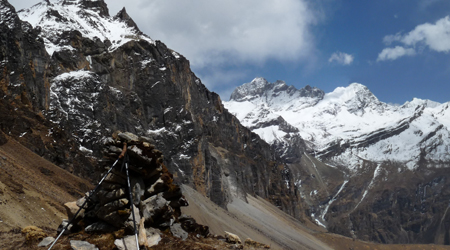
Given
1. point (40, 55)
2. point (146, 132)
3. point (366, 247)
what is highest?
point (40, 55)

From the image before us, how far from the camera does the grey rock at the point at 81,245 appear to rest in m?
13.0

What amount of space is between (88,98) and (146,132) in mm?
17860

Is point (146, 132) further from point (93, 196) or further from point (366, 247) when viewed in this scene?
point (366, 247)

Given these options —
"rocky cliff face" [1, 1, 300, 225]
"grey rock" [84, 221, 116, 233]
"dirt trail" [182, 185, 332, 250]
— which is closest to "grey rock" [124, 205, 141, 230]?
"grey rock" [84, 221, 116, 233]

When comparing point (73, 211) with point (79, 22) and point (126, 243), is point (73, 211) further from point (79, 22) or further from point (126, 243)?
point (79, 22)

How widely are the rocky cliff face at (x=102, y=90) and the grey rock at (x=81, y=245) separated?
80.3 feet

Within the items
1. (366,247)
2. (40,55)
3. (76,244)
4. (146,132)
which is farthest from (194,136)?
(76,244)

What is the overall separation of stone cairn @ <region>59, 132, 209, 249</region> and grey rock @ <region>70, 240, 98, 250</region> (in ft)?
3.98

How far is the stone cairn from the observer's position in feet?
48.0

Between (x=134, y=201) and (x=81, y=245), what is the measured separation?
2.84m

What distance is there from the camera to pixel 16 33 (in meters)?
54.6

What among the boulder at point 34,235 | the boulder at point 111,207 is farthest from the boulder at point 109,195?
the boulder at point 34,235

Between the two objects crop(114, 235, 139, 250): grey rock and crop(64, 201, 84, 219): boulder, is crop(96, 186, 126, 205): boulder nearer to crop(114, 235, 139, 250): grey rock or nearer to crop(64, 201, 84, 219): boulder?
crop(64, 201, 84, 219): boulder

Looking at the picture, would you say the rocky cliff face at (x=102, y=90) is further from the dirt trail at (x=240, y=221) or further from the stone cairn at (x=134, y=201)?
the stone cairn at (x=134, y=201)
